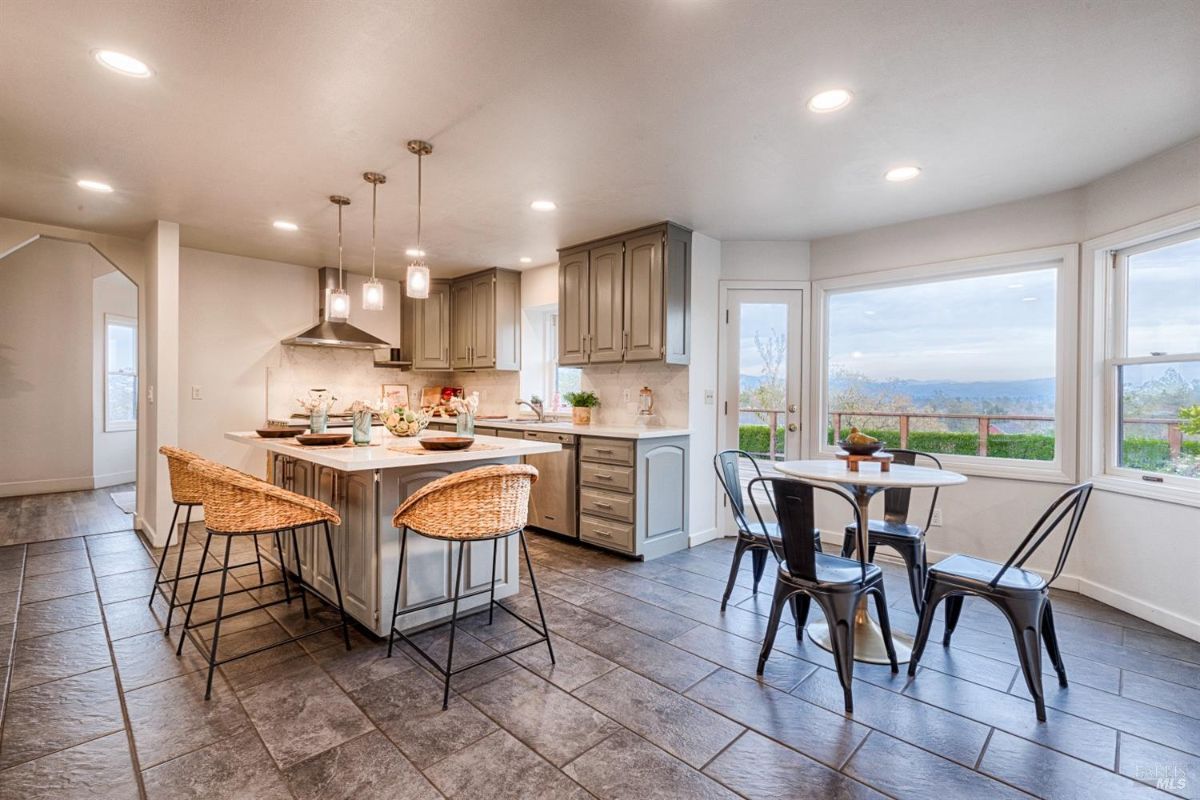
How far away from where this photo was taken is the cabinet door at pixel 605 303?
4.33 m

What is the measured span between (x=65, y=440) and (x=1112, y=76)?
8.96 meters

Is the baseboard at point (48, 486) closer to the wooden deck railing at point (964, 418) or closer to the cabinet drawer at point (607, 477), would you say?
the cabinet drawer at point (607, 477)

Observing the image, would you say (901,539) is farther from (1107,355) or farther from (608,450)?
(608,450)

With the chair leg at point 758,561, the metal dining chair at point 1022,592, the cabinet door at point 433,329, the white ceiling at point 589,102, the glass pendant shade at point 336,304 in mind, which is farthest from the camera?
the cabinet door at point 433,329

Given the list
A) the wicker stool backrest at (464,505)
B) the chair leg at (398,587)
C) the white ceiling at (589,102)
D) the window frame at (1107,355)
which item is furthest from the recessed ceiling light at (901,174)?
the chair leg at (398,587)

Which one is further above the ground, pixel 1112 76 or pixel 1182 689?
pixel 1112 76

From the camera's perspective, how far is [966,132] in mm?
2592

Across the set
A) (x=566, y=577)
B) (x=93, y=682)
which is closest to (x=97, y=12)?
(x=93, y=682)

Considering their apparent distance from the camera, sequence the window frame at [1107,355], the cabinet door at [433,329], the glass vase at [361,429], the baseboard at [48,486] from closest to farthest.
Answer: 1. the glass vase at [361,429]
2. the window frame at [1107,355]
3. the baseboard at [48,486]
4. the cabinet door at [433,329]

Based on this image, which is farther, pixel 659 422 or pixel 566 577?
pixel 659 422

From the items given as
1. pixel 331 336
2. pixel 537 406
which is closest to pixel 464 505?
pixel 537 406

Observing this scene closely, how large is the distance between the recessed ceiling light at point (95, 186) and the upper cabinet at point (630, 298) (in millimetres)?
3025

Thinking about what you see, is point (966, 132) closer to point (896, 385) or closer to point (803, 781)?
point (896, 385)

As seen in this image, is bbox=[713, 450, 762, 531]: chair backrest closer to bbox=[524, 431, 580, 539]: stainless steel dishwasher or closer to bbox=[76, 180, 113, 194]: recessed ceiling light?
bbox=[524, 431, 580, 539]: stainless steel dishwasher
